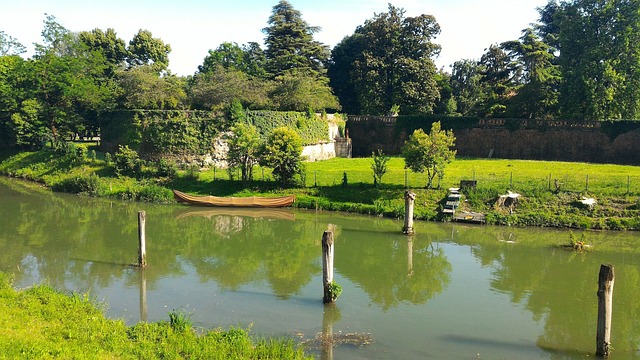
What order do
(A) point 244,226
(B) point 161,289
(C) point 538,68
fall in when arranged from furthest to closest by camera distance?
(C) point 538,68
(A) point 244,226
(B) point 161,289

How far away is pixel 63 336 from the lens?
426 inches

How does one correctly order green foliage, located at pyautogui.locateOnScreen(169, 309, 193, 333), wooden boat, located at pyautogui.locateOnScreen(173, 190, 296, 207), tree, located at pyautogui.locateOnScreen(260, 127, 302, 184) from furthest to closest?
tree, located at pyautogui.locateOnScreen(260, 127, 302, 184)
wooden boat, located at pyautogui.locateOnScreen(173, 190, 296, 207)
green foliage, located at pyautogui.locateOnScreen(169, 309, 193, 333)

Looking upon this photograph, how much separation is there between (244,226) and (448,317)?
14.3 metres

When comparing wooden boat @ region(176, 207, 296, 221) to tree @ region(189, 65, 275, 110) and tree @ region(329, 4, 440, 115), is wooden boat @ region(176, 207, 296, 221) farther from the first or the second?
tree @ region(329, 4, 440, 115)

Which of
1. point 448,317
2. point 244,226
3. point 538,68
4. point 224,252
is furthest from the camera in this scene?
point 538,68

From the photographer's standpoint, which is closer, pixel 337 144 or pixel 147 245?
pixel 147 245

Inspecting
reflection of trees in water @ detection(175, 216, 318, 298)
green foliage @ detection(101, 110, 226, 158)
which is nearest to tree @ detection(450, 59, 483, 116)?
green foliage @ detection(101, 110, 226, 158)

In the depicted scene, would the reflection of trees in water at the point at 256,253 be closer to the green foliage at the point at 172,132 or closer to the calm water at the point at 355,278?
the calm water at the point at 355,278

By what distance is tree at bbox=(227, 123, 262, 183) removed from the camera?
108 ft

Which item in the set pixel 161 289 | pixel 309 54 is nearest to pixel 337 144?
pixel 309 54

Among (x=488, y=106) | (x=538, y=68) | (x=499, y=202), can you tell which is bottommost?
(x=499, y=202)

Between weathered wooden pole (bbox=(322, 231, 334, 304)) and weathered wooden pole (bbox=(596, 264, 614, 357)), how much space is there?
693 cm

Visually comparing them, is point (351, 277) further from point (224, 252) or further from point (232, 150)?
point (232, 150)

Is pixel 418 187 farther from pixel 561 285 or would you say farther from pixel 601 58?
pixel 601 58
